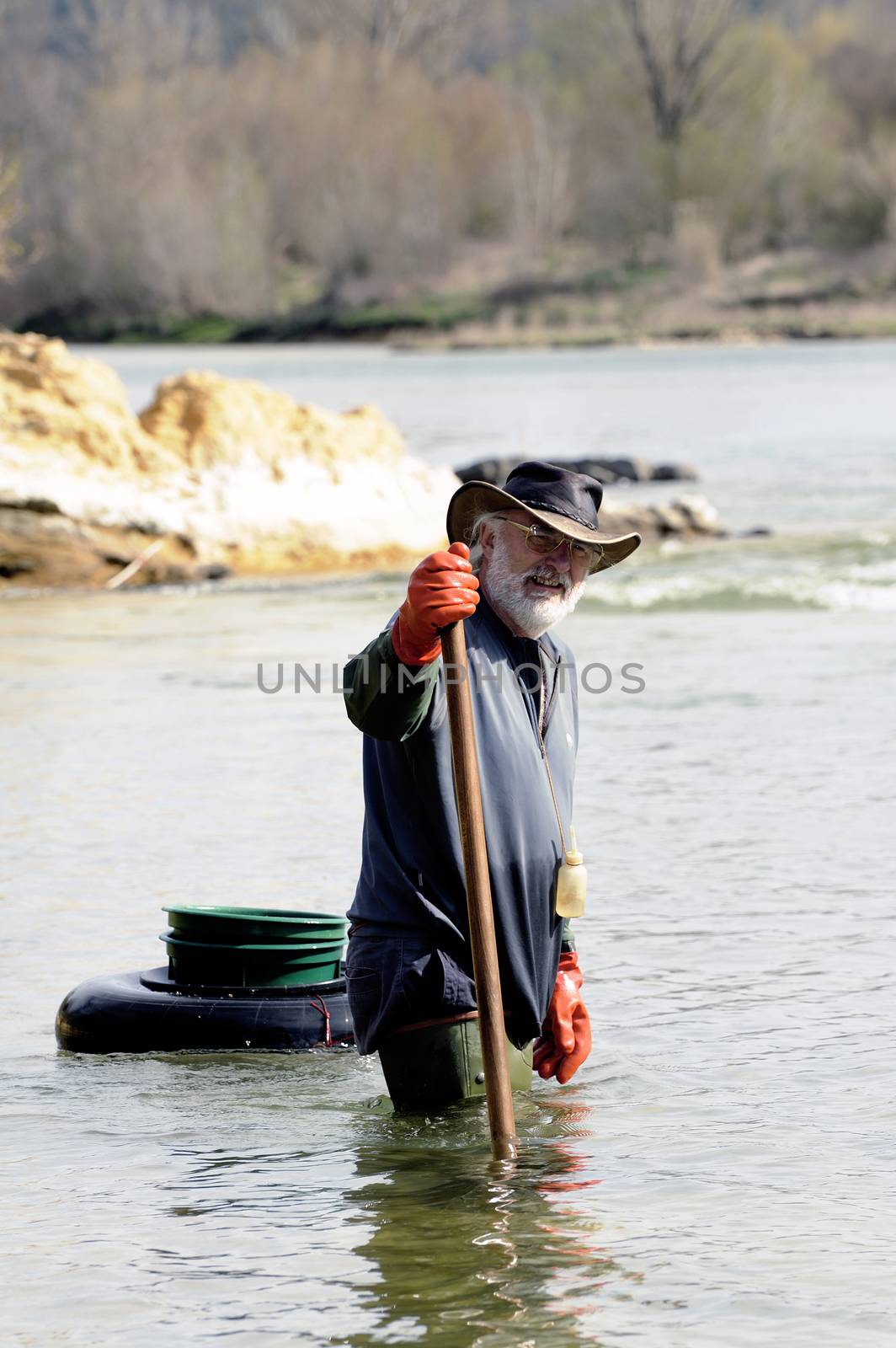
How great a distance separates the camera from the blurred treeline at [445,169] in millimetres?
92688

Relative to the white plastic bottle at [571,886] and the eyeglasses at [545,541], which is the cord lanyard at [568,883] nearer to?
the white plastic bottle at [571,886]

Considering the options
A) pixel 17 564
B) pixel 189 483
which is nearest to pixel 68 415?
pixel 189 483

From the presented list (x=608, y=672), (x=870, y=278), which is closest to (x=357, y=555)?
(x=608, y=672)

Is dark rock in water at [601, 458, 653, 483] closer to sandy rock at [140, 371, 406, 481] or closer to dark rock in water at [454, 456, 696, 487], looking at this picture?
dark rock in water at [454, 456, 696, 487]

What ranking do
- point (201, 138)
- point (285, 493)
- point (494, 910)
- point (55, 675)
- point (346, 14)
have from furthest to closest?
1. point (346, 14)
2. point (201, 138)
3. point (285, 493)
4. point (55, 675)
5. point (494, 910)

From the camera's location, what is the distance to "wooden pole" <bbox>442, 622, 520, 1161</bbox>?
483 centimetres

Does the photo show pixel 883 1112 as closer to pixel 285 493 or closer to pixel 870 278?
pixel 285 493

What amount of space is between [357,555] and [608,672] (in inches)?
279

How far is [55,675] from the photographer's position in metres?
15.2

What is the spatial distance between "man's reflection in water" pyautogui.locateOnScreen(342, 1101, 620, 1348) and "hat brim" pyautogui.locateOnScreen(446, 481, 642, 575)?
1352 millimetres

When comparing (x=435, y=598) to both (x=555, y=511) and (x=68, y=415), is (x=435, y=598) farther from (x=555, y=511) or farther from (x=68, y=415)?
(x=68, y=415)

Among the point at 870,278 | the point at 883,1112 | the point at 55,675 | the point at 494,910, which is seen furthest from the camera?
the point at 870,278

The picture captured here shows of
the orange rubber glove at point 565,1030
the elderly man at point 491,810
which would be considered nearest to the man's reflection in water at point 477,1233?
A: the orange rubber glove at point 565,1030

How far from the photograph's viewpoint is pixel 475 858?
Answer: 16.1ft
